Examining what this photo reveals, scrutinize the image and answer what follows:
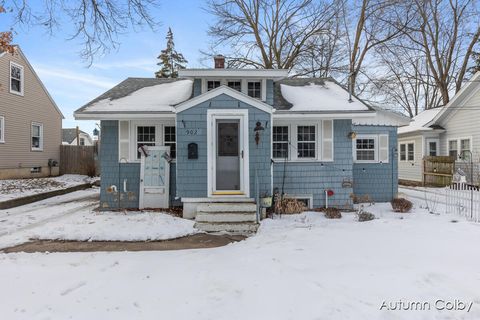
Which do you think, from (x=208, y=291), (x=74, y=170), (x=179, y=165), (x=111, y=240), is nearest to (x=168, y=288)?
(x=208, y=291)

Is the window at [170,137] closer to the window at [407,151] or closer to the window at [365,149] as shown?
the window at [365,149]

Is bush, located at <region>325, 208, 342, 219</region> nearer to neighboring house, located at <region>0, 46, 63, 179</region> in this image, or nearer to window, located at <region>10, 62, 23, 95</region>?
neighboring house, located at <region>0, 46, 63, 179</region>

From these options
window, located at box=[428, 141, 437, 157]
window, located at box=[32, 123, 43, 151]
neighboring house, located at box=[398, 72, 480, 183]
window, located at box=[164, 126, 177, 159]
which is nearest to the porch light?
window, located at box=[164, 126, 177, 159]

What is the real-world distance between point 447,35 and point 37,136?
27927 mm

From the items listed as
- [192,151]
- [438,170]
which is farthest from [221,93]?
[438,170]

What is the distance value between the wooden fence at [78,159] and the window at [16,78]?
4.08m

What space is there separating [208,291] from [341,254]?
2.33m

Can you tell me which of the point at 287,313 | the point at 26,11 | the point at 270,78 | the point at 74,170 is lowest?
the point at 287,313

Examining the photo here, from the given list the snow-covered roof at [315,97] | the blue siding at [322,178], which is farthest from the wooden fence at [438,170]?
Result: the blue siding at [322,178]

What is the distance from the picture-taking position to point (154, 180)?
8445mm

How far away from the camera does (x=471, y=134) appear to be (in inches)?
539

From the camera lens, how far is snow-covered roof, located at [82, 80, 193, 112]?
8305 mm

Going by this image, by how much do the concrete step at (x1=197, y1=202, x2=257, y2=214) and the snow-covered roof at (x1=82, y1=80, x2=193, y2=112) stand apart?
9.50 ft

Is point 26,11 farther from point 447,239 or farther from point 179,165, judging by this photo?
point 447,239
